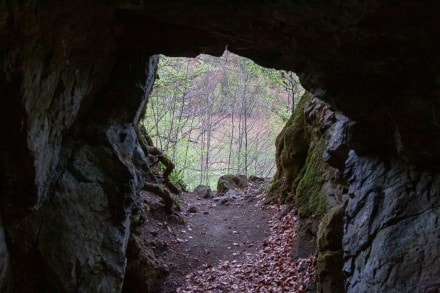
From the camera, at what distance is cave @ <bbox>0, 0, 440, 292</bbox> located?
4691 mm

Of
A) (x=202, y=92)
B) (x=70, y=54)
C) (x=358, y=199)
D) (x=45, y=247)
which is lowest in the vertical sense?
(x=45, y=247)

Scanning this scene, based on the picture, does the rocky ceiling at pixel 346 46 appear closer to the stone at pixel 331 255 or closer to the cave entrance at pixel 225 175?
the stone at pixel 331 255

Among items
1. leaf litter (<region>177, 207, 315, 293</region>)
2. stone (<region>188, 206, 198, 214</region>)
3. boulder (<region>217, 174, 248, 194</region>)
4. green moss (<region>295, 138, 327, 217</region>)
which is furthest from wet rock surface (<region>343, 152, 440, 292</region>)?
boulder (<region>217, 174, 248, 194</region>)

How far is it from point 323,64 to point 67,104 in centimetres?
420

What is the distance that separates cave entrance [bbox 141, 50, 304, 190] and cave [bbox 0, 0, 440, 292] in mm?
11497

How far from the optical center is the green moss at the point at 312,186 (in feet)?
31.1

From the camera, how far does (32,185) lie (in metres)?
5.59

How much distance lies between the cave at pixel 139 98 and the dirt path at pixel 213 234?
2827mm

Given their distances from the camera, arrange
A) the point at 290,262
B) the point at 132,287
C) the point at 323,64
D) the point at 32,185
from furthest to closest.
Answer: the point at 290,262 < the point at 132,287 < the point at 323,64 < the point at 32,185

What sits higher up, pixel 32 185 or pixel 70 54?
pixel 70 54

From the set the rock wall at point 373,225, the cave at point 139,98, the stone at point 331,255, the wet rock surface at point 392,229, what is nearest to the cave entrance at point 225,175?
the stone at point 331,255

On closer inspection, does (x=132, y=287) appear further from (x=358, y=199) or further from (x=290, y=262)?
(x=358, y=199)

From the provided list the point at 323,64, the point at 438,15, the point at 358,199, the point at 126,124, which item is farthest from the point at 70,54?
the point at 358,199

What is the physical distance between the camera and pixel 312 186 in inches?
403
